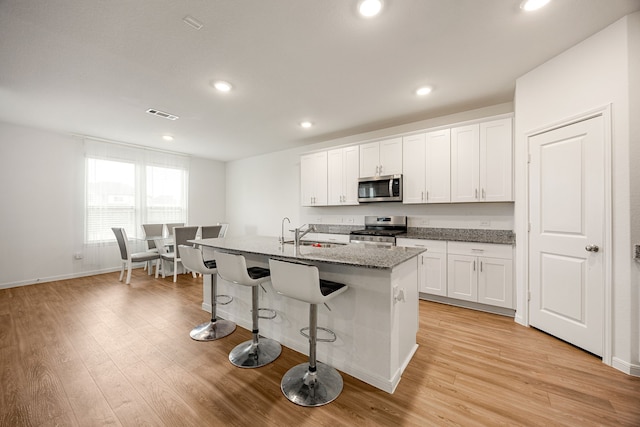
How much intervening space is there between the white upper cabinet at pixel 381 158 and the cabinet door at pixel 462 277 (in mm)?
1483

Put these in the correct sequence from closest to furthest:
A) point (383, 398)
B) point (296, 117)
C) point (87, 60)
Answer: point (383, 398)
point (87, 60)
point (296, 117)

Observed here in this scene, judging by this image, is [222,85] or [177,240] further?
[177,240]

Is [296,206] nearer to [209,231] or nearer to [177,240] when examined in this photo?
[209,231]

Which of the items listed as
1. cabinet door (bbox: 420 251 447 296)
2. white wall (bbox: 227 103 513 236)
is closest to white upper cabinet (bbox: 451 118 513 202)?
white wall (bbox: 227 103 513 236)

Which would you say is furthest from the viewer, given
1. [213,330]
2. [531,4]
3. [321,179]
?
[321,179]

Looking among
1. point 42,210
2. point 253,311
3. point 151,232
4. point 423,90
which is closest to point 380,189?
point 423,90

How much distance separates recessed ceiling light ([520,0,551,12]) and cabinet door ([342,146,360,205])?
8.52ft

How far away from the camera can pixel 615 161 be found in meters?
1.97

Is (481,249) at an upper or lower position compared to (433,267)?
upper

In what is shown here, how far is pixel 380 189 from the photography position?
12.8ft

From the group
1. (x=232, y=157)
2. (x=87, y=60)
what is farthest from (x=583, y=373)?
(x=232, y=157)

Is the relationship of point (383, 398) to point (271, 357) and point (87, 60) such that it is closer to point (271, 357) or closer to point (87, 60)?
point (271, 357)

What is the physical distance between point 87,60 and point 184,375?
293 centimetres

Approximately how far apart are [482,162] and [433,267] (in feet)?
4.88
